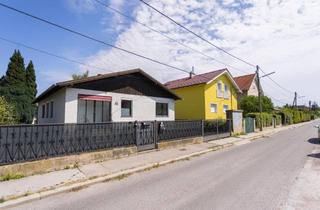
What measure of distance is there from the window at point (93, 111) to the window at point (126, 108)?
3.41 feet

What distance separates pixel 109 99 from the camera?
15.4 m

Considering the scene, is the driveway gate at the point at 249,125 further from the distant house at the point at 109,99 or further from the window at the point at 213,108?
the distant house at the point at 109,99

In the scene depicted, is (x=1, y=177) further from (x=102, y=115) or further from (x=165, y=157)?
(x=102, y=115)

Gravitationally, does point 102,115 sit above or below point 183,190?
above

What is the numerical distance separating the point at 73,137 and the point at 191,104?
19.4 meters

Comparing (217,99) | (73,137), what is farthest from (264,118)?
(73,137)

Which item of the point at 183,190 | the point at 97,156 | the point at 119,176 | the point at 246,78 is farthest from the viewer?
the point at 246,78

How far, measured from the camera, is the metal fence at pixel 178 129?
1291cm

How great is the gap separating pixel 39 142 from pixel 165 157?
5.08m

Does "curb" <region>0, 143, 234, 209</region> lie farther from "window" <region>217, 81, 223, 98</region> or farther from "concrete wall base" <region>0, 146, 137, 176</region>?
"window" <region>217, 81, 223, 98</region>

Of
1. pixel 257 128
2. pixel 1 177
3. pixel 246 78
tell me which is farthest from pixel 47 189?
pixel 246 78

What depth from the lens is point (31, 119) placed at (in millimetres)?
31750

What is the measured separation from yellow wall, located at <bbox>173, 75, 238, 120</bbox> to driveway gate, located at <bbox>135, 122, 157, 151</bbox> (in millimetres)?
14107

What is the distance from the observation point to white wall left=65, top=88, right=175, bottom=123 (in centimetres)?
1362
